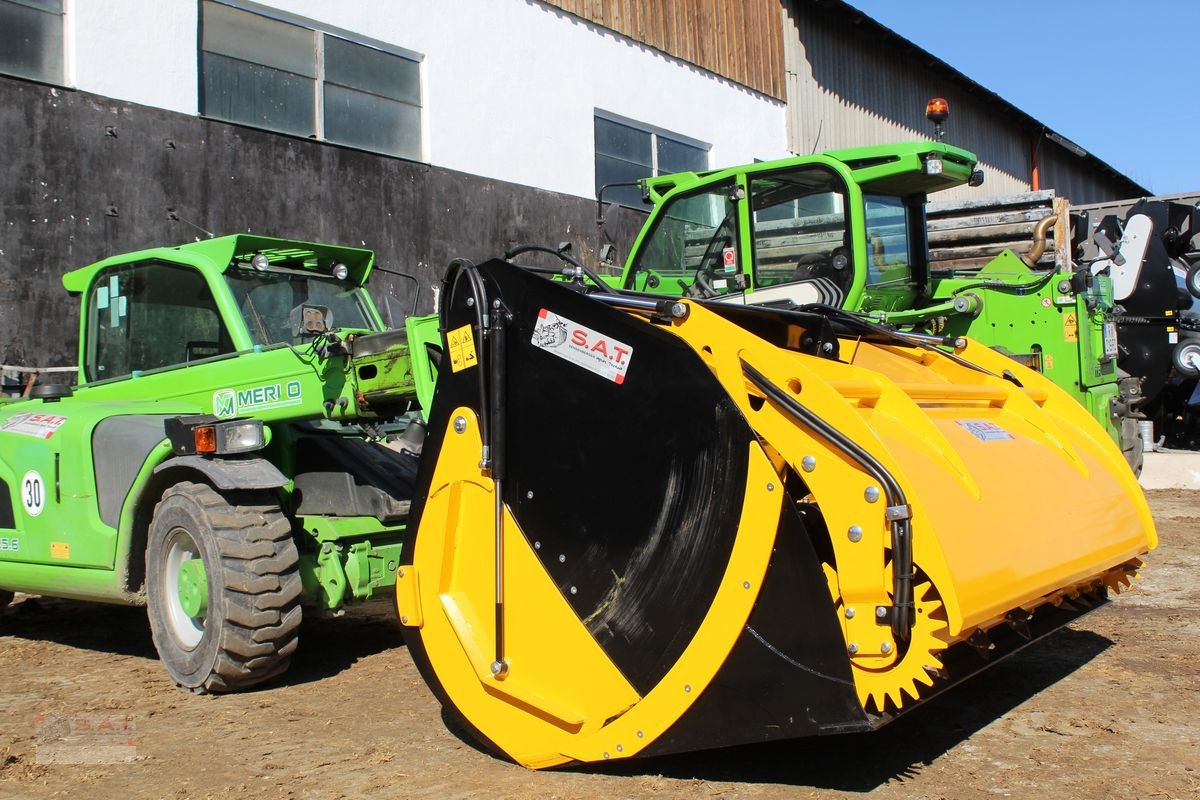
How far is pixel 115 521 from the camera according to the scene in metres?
5.45

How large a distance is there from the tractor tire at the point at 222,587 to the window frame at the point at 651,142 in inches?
382

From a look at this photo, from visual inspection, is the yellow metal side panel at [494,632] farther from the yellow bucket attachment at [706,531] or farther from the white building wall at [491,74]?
the white building wall at [491,74]

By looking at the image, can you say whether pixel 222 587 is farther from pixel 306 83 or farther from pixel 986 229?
pixel 986 229

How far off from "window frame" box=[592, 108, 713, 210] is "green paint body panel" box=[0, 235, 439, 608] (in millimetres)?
8287

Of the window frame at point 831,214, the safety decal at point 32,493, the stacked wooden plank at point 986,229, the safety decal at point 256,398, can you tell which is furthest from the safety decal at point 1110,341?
the safety decal at point 32,493

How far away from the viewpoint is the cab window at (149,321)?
5.76m

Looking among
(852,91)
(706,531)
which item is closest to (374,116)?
(706,531)

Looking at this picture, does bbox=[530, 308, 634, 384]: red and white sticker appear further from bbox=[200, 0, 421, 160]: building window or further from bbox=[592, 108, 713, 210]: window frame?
bbox=[592, 108, 713, 210]: window frame

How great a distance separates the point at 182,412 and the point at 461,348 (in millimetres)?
2239

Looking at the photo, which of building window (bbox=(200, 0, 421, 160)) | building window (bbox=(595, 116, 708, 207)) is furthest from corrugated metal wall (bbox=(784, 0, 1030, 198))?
building window (bbox=(200, 0, 421, 160))

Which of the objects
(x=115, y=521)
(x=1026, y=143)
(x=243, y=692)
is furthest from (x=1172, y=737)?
(x=1026, y=143)

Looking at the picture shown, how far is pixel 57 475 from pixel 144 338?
84 cm

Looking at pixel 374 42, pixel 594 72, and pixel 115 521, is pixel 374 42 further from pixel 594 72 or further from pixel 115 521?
pixel 115 521

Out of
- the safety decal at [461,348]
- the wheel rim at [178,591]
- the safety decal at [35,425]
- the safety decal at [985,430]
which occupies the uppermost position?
the safety decal at [461,348]
